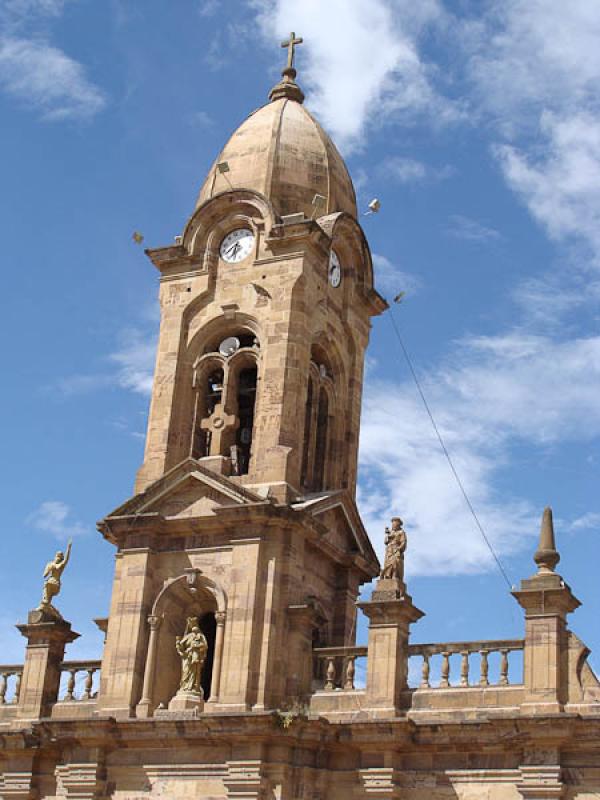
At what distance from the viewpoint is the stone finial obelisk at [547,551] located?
94.1ft

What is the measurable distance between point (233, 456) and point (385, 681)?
696 centimetres

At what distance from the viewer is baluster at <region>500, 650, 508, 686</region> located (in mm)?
28422

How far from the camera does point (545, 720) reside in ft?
88.4

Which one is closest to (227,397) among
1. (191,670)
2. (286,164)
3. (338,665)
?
(286,164)

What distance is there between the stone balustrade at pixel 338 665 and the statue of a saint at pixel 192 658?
2482 millimetres

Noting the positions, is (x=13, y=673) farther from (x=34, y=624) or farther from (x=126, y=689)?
(x=126, y=689)

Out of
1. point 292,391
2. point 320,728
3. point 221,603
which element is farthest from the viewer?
point 292,391

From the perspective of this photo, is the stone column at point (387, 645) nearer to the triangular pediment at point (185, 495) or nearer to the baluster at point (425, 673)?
the baluster at point (425, 673)

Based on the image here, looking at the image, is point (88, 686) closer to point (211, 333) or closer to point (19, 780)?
point (19, 780)

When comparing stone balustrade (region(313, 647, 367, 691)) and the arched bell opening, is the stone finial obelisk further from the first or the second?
the arched bell opening

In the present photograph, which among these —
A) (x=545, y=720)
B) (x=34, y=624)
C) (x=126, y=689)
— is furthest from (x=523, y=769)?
(x=34, y=624)

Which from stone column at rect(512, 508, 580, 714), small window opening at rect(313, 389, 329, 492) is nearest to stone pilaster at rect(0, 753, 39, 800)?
small window opening at rect(313, 389, 329, 492)

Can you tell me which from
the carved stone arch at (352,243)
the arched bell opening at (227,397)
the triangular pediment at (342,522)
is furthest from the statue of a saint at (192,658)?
the carved stone arch at (352,243)

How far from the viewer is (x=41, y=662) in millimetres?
32781
